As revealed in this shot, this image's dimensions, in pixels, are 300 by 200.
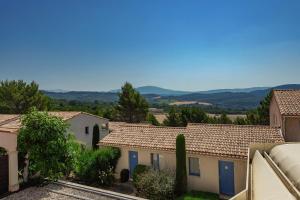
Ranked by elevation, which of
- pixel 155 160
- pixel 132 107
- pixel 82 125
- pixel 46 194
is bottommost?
pixel 46 194

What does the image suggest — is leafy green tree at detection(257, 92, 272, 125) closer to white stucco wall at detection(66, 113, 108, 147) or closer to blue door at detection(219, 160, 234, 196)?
white stucco wall at detection(66, 113, 108, 147)

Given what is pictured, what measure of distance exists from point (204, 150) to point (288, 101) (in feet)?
27.7

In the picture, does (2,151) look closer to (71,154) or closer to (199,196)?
(71,154)

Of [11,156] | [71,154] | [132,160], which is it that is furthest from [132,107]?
[11,156]

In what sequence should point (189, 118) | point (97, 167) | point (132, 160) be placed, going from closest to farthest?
point (97, 167) → point (132, 160) → point (189, 118)

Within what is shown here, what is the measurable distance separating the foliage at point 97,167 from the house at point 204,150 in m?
1.21

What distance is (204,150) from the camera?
20828mm

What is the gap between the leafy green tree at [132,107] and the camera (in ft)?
198

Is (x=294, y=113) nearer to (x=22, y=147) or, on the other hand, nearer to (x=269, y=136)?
(x=269, y=136)

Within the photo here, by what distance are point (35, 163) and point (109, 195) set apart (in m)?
5.91

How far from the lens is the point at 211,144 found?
21.5m

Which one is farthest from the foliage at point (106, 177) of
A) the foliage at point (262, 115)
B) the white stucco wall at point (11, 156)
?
the foliage at point (262, 115)

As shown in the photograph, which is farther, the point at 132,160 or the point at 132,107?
the point at 132,107

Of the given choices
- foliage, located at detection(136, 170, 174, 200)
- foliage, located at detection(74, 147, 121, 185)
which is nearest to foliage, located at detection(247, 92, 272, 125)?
foliage, located at detection(136, 170, 174, 200)
